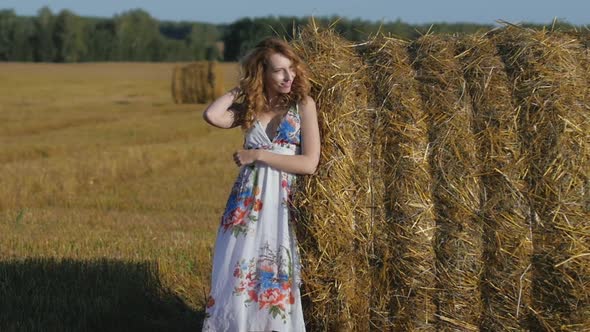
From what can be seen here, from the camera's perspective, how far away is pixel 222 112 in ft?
16.8

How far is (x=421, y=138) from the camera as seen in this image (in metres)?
4.96

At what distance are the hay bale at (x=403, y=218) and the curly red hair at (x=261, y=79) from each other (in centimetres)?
46

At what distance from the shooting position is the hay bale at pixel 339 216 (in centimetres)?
493

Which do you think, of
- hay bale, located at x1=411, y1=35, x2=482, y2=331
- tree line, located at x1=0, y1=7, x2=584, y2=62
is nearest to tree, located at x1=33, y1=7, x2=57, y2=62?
tree line, located at x1=0, y1=7, x2=584, y2=62

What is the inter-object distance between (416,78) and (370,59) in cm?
32

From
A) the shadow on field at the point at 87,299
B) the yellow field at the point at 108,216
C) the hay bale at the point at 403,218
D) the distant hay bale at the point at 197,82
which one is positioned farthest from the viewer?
the distant hay bale at the point at 197,82

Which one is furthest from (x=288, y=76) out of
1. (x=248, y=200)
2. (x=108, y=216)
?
(x=108, y=216)

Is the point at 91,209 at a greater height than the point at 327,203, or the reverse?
the point at 327,203

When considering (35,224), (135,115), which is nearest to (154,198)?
(35,224)

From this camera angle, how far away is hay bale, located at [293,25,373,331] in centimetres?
493

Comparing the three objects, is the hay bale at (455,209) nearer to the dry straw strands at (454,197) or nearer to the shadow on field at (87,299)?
the dry straw strands at (454,197)

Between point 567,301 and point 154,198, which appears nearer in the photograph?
point 567,301

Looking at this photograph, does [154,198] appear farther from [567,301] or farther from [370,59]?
[567,301]

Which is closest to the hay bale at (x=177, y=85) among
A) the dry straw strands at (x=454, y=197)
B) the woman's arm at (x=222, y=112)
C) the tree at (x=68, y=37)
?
the woman's arm at (x=222, y=112)
